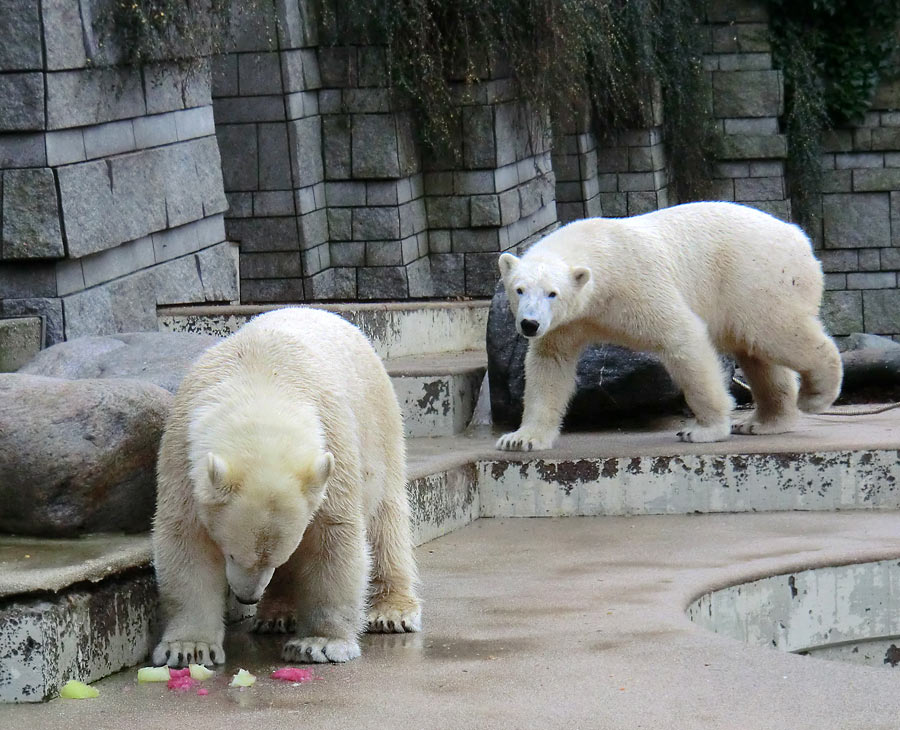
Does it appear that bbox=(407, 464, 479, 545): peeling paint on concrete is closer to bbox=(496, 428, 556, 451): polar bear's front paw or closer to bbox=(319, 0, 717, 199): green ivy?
bbox=(496, 428, 556, 451): polar bear's front paw

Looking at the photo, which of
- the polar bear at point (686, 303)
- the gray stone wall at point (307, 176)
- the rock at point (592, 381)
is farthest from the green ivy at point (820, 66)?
the polar bear at point (686, 303)

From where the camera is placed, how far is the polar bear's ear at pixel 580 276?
16.4 feet

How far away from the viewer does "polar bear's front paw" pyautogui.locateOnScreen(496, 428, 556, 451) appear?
208 inches

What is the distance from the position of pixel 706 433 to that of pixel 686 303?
50 centimetres

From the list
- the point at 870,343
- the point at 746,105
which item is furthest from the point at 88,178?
the point at 746,105

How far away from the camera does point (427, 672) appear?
3084 mm

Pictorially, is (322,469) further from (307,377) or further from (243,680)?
(243,680)

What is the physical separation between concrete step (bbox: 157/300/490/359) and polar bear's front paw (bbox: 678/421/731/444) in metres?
1.66

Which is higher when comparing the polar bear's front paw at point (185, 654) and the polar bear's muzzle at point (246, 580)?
the polar bear's muzzle at point (246, 580)

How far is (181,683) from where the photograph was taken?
292 centimetres

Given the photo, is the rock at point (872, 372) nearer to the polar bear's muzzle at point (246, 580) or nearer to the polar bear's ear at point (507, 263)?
the polar bear's ear at point (507, 263)

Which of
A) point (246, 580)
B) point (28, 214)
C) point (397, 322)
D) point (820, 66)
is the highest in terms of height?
point (820, 66)

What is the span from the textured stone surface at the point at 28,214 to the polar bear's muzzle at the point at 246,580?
2.62 m

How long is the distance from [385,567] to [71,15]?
9.09ft
